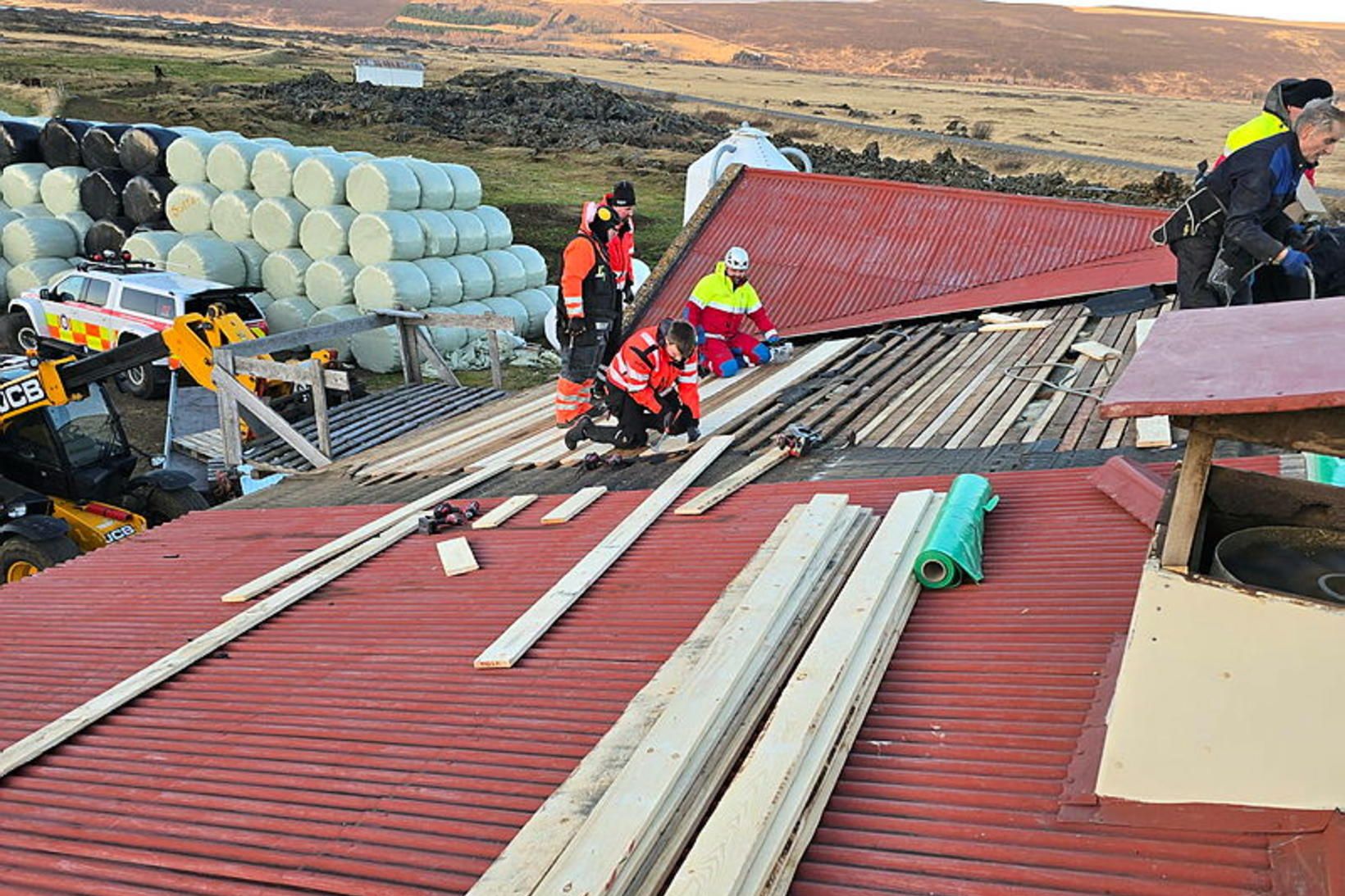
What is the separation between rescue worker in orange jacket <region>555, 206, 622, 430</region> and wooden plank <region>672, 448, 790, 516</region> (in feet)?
8.07

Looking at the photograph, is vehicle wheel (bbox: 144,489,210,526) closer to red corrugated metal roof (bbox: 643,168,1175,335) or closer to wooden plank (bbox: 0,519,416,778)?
wooden plank (bbox: 0,519,416,778)

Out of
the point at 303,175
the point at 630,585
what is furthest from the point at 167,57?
the point at 630,585

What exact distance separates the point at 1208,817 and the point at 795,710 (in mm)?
1374

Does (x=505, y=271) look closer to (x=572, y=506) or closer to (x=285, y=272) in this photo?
(x=285, y=272)

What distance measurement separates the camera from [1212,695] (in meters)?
2.89

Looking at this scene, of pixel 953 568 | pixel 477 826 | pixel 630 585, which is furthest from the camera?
pixel 630 585

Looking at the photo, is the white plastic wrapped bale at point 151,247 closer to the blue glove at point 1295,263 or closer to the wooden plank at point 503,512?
the wooden plank at point 503,512

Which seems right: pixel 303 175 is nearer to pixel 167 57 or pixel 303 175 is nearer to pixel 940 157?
pixel 940 157

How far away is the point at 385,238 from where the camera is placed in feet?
57.9

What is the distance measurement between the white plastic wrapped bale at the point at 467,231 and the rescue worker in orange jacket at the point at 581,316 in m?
9.33

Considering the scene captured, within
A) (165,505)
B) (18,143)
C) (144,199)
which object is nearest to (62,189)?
(18,143)

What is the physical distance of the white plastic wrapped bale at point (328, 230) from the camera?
59.7ft

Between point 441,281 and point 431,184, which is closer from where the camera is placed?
point 441,281

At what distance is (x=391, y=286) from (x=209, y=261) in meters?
3.66
